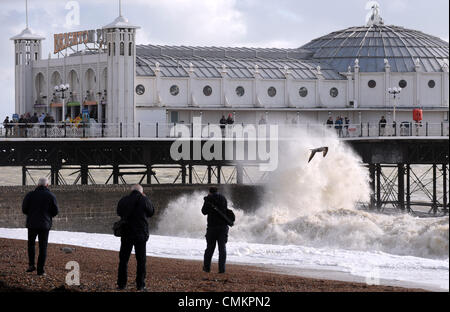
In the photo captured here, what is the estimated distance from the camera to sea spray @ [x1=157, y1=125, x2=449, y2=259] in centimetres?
3228

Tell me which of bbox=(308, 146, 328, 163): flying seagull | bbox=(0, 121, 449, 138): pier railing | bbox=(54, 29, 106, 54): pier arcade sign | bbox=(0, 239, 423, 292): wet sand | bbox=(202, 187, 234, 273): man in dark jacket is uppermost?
bbox=(54, 29, 106, 54): pier arcade sign

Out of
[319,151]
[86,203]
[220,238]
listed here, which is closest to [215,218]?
[220,238]

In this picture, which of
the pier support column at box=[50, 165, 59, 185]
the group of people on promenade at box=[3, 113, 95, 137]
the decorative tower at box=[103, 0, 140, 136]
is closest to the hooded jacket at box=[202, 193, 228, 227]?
Answer: the group of people on promenade at box=[3, 113, 95, 137]

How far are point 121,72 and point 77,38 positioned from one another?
19.0 feet

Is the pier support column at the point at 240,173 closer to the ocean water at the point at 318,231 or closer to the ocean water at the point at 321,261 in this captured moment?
the ocean water at the point at 318,231

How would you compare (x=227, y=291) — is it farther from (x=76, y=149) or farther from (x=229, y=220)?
(x=76, y=149)

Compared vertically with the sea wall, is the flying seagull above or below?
above

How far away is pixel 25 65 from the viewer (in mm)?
57219

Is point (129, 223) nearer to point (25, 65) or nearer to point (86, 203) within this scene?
point (86, 203)

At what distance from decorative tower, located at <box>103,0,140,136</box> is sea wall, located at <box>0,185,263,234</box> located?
17.6 feet

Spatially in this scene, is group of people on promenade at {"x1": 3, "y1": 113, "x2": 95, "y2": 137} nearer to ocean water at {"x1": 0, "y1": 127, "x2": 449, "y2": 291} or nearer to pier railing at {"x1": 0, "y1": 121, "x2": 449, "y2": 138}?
pier railing at {"x1": 0, "y1": 121, "x2": 449, "y2": 138}

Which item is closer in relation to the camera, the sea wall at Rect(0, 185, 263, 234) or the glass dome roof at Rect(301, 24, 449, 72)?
the sea wall at Rect(0, 185, 263, 234)

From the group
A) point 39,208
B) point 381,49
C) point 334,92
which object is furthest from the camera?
point 381,49

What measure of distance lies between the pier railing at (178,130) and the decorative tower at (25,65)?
7457 mm
